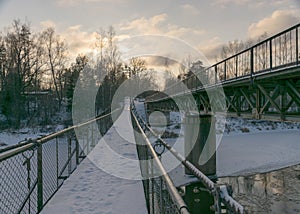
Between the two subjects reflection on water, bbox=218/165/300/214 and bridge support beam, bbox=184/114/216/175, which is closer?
reflection on water, bbox=218/165/300/214

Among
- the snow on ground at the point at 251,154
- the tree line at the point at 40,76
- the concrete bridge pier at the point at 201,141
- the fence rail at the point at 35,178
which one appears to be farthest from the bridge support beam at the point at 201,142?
the tree line at the point at 40,76

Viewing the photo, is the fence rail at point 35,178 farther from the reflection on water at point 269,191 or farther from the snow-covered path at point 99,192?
the reflection on water at point 269,191

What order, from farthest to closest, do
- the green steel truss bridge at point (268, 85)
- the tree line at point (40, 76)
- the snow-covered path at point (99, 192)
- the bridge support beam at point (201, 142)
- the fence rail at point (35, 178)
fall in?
the tree line at point (40, 76)
the bridge support beam at point (201, 142)
the green steel truss bridge at point (268, 85)
the snow-covered path at point (99, 192)
the fence rail at point (35, 178)

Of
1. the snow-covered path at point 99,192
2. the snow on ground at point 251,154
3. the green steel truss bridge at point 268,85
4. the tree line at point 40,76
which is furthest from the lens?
the tree line at point 40,76

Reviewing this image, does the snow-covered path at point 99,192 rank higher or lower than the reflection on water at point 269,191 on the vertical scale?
higher

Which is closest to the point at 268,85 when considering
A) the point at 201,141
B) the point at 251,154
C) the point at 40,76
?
the point at 201,141

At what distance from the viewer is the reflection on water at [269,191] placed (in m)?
12.1

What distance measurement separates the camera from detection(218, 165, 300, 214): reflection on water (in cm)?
1214

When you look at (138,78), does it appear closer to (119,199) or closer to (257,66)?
(257,66)

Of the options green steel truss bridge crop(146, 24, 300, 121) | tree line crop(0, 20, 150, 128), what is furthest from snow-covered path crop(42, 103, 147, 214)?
tree line crop(0, 20, 150, 128)

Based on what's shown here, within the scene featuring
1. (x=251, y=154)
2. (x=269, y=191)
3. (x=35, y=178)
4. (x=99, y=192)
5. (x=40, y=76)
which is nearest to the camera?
(x=99, y=192)

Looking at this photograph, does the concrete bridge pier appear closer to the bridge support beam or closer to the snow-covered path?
the bridge support beam

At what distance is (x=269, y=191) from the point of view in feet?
47.2

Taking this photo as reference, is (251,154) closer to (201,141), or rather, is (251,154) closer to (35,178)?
(201,141)
